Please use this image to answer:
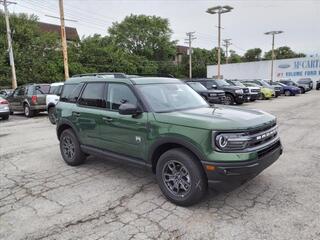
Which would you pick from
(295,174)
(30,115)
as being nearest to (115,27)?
(30,115)

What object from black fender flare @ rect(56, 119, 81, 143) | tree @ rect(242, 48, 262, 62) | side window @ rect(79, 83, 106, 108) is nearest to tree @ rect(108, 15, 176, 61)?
tree @ rect(242, 48, 262, 62)

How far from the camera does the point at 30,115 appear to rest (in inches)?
607

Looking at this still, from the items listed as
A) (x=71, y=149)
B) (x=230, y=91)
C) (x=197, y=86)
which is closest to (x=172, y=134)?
(x=71, y=149)

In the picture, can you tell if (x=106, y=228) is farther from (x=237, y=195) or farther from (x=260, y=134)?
(x=260, y=134)

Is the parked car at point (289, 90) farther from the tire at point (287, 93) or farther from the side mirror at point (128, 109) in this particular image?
the side mirror at point (128, 109)

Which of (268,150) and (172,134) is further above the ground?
(172,134)

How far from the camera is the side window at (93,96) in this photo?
5367mm

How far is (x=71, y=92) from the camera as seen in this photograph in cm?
623

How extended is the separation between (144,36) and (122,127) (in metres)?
59.9

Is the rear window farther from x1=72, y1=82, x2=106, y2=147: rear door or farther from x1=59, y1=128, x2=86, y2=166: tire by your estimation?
x1=72, y1=82, x2=106, y2=147: rear door

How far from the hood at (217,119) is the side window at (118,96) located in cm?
67

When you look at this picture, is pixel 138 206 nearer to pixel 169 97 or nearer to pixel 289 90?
pixel 169 97

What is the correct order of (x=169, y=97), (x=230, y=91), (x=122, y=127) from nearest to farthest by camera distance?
(x=122, y=127)
(x=169, y=97)
(x=230, y=91)

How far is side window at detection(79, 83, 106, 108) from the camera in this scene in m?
5.37
